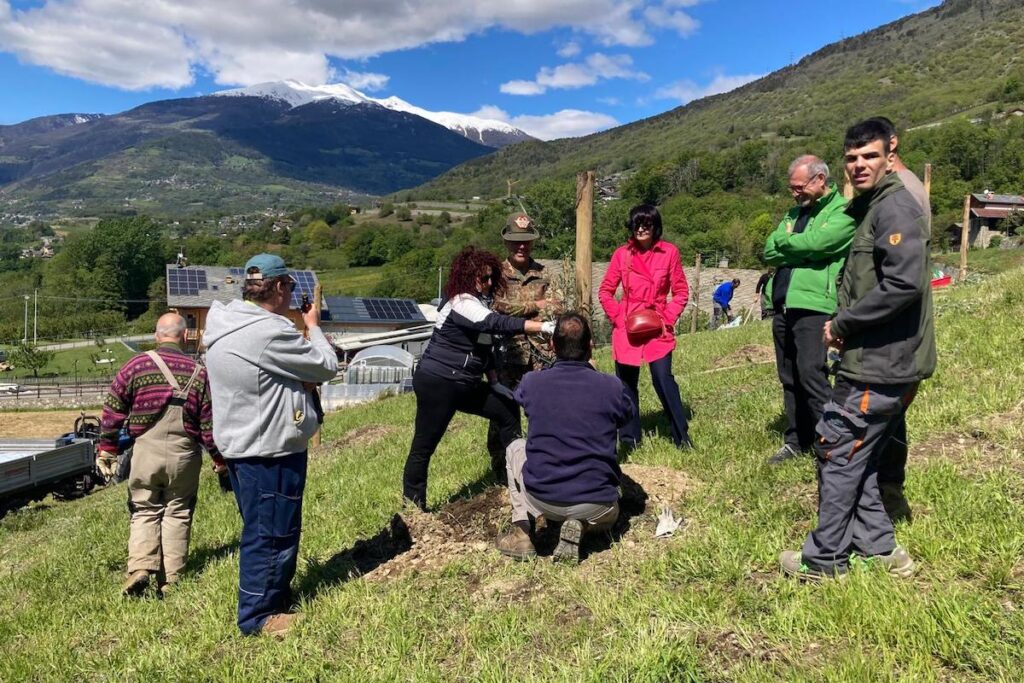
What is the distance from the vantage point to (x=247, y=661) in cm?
350

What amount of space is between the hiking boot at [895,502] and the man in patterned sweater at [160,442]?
4398 millimetres

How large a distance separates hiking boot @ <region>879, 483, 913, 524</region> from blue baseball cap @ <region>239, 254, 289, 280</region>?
356 centimetres

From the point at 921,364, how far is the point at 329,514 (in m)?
4.91

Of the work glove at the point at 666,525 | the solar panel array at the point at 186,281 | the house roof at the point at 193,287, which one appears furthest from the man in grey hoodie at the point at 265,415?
the solar panel array at the point at 186,281

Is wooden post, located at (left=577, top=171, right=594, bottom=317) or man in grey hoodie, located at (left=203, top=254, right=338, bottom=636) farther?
wooden post, located at (left=577, top=171, right=594, bottom=317)

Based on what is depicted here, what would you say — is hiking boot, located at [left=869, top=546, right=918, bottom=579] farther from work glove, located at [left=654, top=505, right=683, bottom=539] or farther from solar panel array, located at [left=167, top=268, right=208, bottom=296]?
solar panel array, located at [left=167, top=268, right=208, bottom=296]

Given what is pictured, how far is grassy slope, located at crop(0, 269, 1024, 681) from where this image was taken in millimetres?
2777

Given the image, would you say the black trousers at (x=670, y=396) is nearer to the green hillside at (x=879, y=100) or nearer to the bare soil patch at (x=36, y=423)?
the bare soil patch at (x=36, y=423)

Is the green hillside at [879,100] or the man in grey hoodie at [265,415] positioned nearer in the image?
the man in grey hoodie at [265,415]

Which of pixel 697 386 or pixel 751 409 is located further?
pixel 697 386

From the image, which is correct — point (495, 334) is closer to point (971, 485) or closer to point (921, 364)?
point (921, 364)

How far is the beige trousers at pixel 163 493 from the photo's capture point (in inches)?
191

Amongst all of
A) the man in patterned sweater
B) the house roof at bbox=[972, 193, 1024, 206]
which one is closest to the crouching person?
the man in patterned sweater

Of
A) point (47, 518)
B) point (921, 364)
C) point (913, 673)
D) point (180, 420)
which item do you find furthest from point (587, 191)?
point (47, 518)
